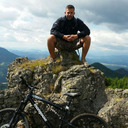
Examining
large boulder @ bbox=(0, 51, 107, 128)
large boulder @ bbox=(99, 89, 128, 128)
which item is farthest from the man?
large boulder @ bbox=(99, 89, 128, 128)

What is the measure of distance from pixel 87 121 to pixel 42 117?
1841 millimetres

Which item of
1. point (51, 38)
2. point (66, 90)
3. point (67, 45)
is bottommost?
point (66, 90)

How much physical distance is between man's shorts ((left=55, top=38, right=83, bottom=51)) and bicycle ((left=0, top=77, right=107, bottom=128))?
3.84m

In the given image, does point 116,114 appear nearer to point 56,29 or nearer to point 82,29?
point 82,29

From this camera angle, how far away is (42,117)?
16.7 ft

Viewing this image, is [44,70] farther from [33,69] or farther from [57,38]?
[57,38]

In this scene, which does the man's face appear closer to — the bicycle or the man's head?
the man's head

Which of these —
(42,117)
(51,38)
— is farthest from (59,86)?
(51,38)

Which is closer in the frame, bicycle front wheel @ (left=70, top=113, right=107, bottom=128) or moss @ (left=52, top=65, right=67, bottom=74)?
bicycle front wheel @ (left=70, top=113, right=107, bottom=128)

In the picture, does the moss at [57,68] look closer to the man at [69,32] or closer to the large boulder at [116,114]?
the man at [69,32]

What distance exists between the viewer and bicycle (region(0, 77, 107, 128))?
502 cm

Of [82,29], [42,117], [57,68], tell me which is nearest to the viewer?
[42,117]

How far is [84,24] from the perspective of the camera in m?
7.84

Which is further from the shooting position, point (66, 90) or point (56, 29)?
point (56, 29)
